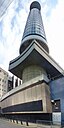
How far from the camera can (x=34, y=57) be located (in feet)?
187

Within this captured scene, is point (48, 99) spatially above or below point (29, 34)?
below

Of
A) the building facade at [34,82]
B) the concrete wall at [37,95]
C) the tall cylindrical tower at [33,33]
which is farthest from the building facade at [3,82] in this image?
the concrete wall at [37,95]

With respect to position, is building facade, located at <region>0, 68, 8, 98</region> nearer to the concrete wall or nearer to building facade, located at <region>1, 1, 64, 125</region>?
building facade, located at <region>1, 1, 64, 125</region>

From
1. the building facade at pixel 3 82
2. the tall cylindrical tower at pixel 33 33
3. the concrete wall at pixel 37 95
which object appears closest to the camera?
the concrete wall at pixel 37 95

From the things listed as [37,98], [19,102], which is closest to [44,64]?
[19,102]

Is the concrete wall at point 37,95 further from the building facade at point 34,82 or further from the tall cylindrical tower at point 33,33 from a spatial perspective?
the tall cylindrical tower at point 33,33

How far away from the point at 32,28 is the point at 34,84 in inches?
1438

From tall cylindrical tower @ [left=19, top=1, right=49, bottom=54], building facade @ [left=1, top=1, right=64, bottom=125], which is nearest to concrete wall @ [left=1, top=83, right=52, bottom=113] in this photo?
building facade @ [left=1, top=1, right=64, bottom=125]

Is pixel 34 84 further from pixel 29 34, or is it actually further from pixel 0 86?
pixel 0 86

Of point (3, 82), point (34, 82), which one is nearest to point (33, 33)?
point (34, 82)

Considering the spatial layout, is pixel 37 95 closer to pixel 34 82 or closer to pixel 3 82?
pixel 34 82

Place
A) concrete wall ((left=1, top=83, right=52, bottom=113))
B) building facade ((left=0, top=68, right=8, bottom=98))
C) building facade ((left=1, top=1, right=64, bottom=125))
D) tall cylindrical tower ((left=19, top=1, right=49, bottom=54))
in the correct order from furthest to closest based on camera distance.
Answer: building facade ((left=0, top=68, right=8, bottom=98)) → tall cylindrical tower ((left=19, top=1, right=49, bottom=54)) → building facade ((left=1, top=1, right=64, bottom=125)) → concrete wall ((left=1, top=83, right=52, bottom=113))

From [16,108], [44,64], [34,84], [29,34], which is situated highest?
[29,34]

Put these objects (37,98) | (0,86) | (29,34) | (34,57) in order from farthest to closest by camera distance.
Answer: (0,86)
(29,34)
(34,57)
(37,98)
